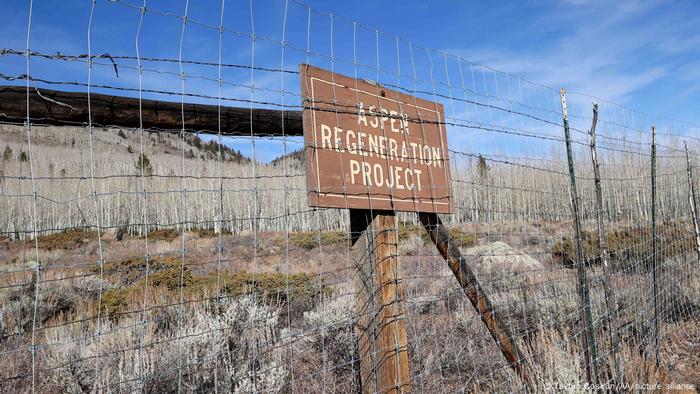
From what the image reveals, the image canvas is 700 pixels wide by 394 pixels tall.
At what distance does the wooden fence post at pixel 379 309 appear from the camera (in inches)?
108

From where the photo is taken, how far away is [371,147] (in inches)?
114

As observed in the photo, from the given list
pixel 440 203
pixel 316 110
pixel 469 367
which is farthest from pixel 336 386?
pixel 316 110

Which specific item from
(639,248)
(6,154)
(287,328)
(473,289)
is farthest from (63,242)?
(473,289)

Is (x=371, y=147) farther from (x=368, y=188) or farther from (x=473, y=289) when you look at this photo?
(x=473, y=289)

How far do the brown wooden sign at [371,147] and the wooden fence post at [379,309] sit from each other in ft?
0.58

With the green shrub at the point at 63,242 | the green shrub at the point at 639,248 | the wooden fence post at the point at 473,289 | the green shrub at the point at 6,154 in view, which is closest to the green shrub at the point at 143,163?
the wooden fence post at the point at 473,289

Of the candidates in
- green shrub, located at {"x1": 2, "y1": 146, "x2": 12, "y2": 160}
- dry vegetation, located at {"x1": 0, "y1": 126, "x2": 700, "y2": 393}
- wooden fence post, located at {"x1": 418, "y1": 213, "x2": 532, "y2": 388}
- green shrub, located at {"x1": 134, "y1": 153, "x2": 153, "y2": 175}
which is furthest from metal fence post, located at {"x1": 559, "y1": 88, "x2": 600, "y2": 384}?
green shrub, located at {"x1": 2, "y1": 146, "x2": 12, "y2": 160}

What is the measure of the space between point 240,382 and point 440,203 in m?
2.00

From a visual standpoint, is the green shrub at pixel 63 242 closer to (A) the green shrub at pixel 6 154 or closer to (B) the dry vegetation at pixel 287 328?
(A) the green shrub at pixel 6 154

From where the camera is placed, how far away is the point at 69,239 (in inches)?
776

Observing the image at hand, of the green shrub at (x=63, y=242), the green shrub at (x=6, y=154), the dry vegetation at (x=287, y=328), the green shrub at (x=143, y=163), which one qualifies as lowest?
the dry vegetation at (x=287, y=328)

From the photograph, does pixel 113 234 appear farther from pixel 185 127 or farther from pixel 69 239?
pixel 185 127

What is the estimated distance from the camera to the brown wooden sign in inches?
101

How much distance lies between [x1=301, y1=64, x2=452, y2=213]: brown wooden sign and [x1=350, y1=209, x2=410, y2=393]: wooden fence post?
0.58 ft
